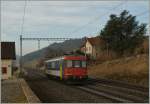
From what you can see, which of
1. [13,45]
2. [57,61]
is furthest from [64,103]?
[13,45]

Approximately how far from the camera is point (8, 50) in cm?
→ 6294

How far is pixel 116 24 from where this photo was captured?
73.4 m

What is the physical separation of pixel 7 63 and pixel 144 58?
1875cm

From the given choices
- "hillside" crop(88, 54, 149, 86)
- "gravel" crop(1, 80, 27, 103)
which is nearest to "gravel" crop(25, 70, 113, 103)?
"gravel" crop(1, 80, 27, 103)

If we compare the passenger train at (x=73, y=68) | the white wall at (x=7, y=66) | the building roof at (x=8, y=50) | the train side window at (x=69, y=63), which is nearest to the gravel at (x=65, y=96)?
the passenger train at (x=73, y=68)

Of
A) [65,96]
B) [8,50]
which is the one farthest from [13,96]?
[8,50]

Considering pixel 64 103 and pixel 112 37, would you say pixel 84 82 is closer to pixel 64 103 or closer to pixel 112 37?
pixel 64 103

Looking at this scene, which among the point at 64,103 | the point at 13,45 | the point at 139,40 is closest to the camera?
the point at 64,103

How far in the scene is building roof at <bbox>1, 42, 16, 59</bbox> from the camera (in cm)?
5954

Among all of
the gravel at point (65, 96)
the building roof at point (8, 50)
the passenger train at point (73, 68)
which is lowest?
the gravel at point (65, 96)

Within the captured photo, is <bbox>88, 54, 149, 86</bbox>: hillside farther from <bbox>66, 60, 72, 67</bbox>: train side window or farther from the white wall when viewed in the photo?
the white wall

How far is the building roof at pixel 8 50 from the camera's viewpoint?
59.5 meters

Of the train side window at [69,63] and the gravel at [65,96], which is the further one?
the train side window at [69,63]

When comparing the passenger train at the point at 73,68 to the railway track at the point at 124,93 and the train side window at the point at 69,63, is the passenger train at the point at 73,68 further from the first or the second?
the railway track at the point at 124,93
